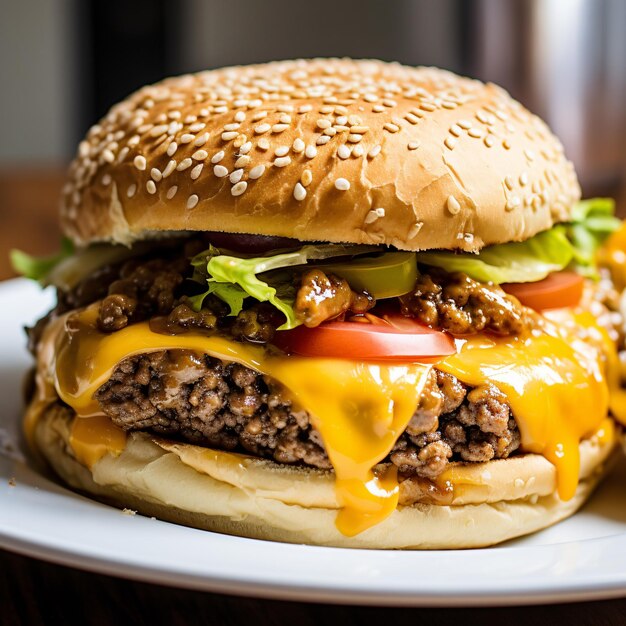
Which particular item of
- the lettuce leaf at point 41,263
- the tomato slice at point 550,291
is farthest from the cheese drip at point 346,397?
the lettuce leaf at point 41,263

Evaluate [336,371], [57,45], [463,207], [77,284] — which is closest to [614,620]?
[336,371]

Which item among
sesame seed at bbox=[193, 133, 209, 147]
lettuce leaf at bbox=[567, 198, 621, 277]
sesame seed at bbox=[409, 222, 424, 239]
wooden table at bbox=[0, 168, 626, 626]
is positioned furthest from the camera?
lettuce leaf at bbox=[567, 198, 621, 277]

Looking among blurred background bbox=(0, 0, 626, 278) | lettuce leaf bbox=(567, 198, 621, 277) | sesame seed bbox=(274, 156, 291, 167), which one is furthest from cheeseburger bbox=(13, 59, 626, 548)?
blurred background bbox=(0, 0, 626, 278)

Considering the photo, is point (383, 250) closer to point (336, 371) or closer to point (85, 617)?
Answer: point (336, 371)

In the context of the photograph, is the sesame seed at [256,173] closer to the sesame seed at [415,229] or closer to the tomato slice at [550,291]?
the sesame seed at [415,229]

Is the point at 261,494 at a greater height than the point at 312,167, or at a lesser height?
lesser

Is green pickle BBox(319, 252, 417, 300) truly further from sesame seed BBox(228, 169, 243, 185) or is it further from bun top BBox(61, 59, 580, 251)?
sesame seed BBox(228, 169, 243, 185)

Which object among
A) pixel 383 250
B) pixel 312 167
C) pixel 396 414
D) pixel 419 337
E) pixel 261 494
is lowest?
pixel 261 494
